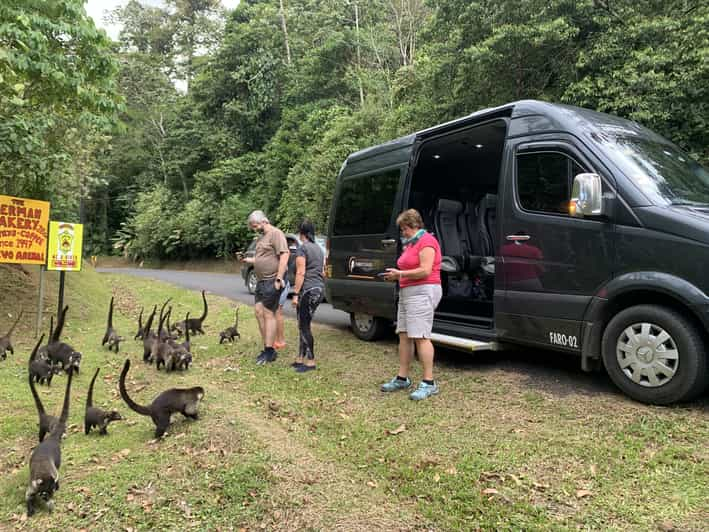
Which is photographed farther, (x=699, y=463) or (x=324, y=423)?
(x=324, y=423)

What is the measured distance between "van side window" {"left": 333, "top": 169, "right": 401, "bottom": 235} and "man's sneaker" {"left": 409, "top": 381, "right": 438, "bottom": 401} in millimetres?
2683

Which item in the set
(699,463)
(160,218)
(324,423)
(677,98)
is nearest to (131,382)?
(324,423)

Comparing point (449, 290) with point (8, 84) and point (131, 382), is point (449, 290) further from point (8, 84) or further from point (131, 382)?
point (8, 84)

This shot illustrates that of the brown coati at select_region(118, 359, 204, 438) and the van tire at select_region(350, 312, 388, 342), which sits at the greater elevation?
the van tire at select_region(350, 312, 388, 342)

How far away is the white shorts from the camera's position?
4.99 metres

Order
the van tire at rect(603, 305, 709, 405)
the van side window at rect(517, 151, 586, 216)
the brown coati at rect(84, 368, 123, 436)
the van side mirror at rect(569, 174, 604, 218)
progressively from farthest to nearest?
the van side window at rect(517, 151, 586, 216)
the brown coati at rect(84, 368, 123, 436)
the van side mirror at rect(569, 174, 604, 218)
the van tire at rect(603, 305, 709, 405)

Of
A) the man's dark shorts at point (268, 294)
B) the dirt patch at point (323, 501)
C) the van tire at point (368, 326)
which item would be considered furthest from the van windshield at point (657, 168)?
the man's dark shorts at point (268, 294)

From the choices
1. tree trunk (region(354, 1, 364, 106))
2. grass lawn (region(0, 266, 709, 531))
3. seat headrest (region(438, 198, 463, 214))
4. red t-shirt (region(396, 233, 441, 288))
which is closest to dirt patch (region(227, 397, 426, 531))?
grass lawn (region(0, 266, 709, 531))

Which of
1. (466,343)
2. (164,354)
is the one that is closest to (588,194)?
(466,343)

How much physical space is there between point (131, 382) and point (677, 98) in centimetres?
1023

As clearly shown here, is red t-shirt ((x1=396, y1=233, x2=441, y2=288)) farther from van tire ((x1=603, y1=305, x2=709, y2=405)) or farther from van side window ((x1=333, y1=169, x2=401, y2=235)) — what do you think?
van side window ((x1=333, y1=169, x2=401, y2=235))

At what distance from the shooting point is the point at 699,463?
Result: 351cm

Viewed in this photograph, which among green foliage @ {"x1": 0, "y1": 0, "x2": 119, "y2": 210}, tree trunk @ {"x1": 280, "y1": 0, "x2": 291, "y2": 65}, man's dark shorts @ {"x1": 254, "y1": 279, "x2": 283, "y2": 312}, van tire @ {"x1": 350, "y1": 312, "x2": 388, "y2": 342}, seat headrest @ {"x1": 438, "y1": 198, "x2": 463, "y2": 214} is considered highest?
tree trunk @ {"x1": 280, "y1": 0, "x2": 291, "y2": 65}

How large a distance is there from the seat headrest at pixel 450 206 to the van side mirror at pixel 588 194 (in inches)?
138
